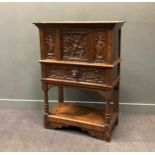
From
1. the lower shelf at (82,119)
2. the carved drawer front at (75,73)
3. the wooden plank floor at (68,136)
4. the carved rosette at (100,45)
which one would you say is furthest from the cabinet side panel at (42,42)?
the wooden plank floor at (68,136)

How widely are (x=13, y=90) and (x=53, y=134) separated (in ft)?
2.91

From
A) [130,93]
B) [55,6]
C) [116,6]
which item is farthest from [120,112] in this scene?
[55,6]

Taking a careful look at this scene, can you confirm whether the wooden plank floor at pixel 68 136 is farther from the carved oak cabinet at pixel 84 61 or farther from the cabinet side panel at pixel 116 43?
the cabinet side panel at pixel 116 43

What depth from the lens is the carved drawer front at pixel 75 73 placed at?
2.07 metres

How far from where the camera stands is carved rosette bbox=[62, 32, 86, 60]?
81.1 inches

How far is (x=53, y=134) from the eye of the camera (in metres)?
2.32

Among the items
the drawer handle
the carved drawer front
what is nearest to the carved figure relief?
the carved drawer front

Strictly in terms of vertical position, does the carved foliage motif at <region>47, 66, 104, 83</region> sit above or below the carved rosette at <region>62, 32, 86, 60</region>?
below

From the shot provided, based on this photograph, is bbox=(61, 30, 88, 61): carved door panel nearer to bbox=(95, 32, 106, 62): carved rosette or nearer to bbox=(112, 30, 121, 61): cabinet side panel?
bbox=(95, 32, 106, 62): carved rosette

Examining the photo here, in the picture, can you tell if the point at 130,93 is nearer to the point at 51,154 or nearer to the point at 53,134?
the point at 53,134

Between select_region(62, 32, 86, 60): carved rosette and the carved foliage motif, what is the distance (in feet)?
0.38

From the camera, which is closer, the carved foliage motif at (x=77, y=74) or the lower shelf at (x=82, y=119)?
the carved foliage motif at (x=77, y=74)

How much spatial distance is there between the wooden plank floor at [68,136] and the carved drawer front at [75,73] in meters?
0.56

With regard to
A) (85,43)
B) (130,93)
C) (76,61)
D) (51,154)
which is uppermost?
(85,43)
